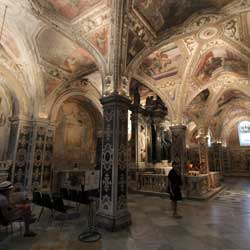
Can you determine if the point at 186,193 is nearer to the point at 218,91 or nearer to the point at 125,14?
the point at 218,91

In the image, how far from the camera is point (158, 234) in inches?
142

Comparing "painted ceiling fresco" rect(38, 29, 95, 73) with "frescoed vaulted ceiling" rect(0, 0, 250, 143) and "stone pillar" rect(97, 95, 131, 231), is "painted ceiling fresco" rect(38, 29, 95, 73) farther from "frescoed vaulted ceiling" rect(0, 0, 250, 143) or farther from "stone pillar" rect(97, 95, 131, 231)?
"stone pillar" rect(97, 95, 131, 231)

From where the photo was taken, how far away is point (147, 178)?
8680 millimetres

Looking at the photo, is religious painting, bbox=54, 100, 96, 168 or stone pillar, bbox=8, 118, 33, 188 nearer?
stone pillar, bbox=8, 118, 33, 188

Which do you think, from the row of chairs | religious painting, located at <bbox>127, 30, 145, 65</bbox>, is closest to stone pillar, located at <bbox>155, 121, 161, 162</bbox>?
religious painting, located at <bbox>127, 30, 145, 65</bbox>

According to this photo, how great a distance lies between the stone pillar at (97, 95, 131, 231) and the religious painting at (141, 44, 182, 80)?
3344 mm

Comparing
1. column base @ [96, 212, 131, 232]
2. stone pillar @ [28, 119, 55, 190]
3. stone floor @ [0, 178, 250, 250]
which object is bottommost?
stone floor @ [0, 178, 250, 250]

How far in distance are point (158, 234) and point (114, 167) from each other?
171cm

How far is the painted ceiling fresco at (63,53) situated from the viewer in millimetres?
5945

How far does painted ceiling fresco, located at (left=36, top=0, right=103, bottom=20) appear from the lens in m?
4.49

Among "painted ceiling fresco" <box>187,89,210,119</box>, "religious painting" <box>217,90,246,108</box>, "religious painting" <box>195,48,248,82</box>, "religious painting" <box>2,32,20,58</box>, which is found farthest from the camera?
"religious painting" <box>217,90,246,108</box>

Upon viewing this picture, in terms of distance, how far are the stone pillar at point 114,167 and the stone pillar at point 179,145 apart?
186 inches

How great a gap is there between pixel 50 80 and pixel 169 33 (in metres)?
5.29

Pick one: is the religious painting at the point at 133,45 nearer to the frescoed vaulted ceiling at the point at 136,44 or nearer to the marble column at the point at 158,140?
the frescoed vaulted ceiling at the point at 136,44
